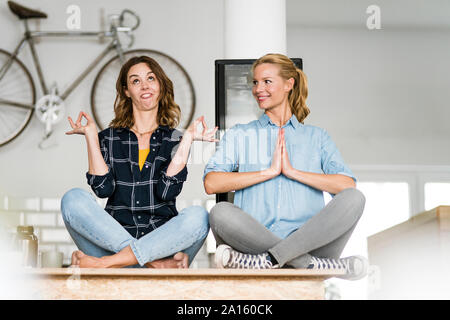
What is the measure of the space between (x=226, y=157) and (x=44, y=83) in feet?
1.99

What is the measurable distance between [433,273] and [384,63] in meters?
1.18

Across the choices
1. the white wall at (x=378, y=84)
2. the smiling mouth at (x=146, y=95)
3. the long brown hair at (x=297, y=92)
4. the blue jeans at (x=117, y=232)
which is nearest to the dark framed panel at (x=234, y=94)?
the long brown hair at (x=297, y=92)

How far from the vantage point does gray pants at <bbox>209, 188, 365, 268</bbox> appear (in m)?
1.18

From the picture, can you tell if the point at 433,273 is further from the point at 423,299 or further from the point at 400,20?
the point at 400,20

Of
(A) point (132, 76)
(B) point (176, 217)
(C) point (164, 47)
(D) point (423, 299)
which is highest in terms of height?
(C) point (164, 47)

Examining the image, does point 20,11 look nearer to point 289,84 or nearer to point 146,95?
point 146,95

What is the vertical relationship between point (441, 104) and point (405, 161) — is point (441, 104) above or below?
above

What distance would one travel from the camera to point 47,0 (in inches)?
64.8

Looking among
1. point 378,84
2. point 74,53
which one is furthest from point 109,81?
point 378,84

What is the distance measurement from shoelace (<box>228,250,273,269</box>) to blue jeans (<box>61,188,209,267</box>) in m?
0.10

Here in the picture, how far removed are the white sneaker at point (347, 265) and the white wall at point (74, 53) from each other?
55cm

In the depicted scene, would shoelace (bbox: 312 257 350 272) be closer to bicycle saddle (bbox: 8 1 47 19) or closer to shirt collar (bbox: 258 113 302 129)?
shirt collar (bbox: 258 113 302 129)

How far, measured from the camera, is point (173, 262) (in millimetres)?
1244

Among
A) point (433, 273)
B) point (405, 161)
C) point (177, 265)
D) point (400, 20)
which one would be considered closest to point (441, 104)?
point (405, 161)
